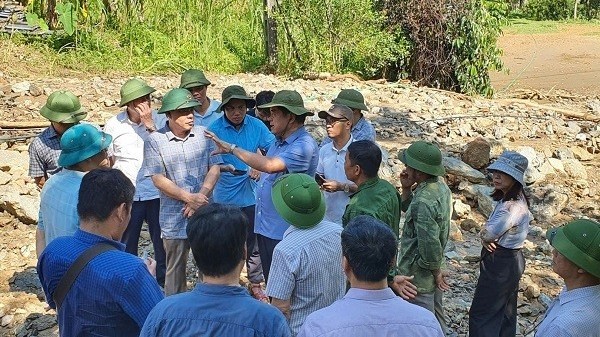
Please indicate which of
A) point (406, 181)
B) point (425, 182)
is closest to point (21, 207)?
point (406, 181)

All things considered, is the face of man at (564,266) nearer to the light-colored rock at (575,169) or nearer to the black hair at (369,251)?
the black hair at (369,251)

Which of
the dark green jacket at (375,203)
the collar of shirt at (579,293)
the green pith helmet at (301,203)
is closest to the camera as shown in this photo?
the collar of shirt at (579,293)

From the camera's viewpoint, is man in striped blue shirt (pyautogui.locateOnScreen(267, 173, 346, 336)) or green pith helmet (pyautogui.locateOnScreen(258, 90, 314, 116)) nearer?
man in striped blue shirt (pyautogui.locateOnScreen(267, 173, 346, 336))

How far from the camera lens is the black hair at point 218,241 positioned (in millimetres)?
2475

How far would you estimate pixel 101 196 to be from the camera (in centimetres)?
288

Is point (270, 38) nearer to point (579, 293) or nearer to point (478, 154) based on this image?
point (478, 154)

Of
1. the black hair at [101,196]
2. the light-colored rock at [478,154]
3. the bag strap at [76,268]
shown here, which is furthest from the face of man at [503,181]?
the light-colored rock at [478,154]

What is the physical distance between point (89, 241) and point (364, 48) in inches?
493

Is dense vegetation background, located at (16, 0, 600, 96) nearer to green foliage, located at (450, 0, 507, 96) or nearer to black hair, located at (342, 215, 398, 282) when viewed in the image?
green foliage, located at (450, 0, 507, 96)

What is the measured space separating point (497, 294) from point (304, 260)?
6.38ft

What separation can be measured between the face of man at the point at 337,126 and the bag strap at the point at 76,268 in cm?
233

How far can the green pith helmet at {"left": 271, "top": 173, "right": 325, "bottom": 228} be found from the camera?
336cm

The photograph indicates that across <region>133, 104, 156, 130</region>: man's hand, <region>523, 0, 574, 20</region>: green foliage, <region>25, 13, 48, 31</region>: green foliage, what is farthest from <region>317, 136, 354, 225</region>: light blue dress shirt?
<region>523, 0, 574, 20</region>: green foliage

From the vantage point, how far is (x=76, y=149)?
12.6 feet
